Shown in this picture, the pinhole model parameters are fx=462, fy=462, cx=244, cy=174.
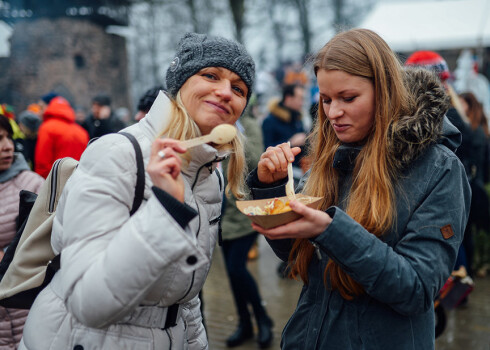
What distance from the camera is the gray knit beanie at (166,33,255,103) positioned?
69.3 inches

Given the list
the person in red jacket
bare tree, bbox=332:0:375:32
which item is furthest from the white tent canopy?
the person in red jacket

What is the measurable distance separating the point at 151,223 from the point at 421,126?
970mm

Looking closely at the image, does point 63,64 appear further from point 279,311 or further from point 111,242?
point 111,242

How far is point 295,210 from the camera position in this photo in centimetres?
139

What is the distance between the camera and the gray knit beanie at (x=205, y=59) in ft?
5.78

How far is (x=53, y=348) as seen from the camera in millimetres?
1545

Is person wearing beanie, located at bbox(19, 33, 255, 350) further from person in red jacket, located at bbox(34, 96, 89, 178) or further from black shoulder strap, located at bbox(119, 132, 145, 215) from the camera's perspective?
person in red jacket, located at bbox(34, 96, 89, 178)

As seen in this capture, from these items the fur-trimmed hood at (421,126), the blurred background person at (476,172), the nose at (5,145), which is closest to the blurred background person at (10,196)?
the nose at (5,145)

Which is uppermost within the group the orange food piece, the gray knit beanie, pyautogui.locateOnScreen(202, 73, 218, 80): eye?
the gray knit beanie

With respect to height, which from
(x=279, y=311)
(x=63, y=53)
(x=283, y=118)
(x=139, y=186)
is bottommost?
(x=279, y=311)

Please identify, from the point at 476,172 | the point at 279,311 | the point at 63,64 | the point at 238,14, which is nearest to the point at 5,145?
the point at 279,311

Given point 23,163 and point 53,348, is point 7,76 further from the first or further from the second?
point 53,348

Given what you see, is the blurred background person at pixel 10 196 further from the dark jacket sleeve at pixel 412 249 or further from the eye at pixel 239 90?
the dark jacket sleeve at pixel 412 249

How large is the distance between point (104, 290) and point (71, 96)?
2231cm
